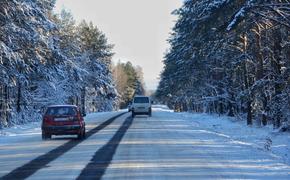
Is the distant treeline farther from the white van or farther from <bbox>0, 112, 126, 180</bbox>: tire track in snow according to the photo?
<bbox>0, 112, 126, 180</bbox>: tire track in snow

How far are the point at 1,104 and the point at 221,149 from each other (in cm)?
2450

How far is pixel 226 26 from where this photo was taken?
1716cm

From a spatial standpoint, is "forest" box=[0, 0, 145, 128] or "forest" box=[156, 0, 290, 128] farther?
"forest" box=[0, 0, 145, 128]

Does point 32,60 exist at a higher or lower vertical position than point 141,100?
higher

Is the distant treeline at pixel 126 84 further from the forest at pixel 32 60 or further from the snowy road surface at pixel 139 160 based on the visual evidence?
the snowy road surface at pixel 139 160

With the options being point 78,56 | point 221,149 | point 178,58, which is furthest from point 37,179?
point 78,56

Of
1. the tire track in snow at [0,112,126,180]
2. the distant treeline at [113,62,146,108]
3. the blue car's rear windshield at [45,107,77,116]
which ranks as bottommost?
the tire track in snow at [0,112,126,180]

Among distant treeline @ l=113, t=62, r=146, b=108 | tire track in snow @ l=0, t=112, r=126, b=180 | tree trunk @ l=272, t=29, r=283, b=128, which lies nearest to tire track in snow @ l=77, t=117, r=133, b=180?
tire track in snow @ l=0, t=112, r=126, b=180

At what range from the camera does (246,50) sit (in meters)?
32.6

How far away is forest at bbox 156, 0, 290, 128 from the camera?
18734mm

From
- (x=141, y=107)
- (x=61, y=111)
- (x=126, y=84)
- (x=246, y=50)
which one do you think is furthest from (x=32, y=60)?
(x=126, y=84)

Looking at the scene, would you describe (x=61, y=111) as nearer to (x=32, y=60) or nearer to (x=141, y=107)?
(x=32, y=60)

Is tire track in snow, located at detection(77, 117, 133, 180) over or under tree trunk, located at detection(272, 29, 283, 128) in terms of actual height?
under

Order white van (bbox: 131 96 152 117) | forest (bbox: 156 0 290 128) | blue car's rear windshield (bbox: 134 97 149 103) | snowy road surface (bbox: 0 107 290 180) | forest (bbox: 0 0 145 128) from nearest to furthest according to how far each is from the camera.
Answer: snowy road surface (bbox: 0 107 290 180) → forest (bbox: 156 0 290 128) → forest (bbox: 0 0 145 128) → white van (bbox: 131 96 152 117) → blue car's rear windshield (bbox: 134 97 149 103)
